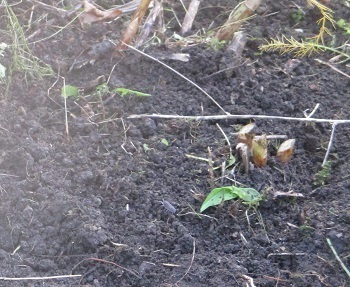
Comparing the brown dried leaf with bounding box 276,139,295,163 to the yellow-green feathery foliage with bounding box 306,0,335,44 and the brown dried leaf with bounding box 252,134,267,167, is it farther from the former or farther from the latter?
the yellow-green feathery foliage with bounding box 306,0,335,44

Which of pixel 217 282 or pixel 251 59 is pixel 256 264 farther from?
pixel 251 59

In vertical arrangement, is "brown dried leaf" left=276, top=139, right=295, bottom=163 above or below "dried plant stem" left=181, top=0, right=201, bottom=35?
below

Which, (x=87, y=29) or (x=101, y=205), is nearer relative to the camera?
(x=101, y=205)

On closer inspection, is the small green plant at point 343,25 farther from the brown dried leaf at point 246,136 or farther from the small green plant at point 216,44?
the brown dried leaf at point 246,136

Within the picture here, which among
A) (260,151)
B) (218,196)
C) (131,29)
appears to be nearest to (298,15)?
(131,29)

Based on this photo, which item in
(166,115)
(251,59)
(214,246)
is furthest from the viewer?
(251,59)

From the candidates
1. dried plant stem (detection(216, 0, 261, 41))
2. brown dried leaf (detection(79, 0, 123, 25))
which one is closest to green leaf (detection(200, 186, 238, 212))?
dried plant stem (detection(216, 0, 261, 41))

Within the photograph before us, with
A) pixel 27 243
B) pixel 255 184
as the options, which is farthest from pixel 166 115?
pixel 27 243
